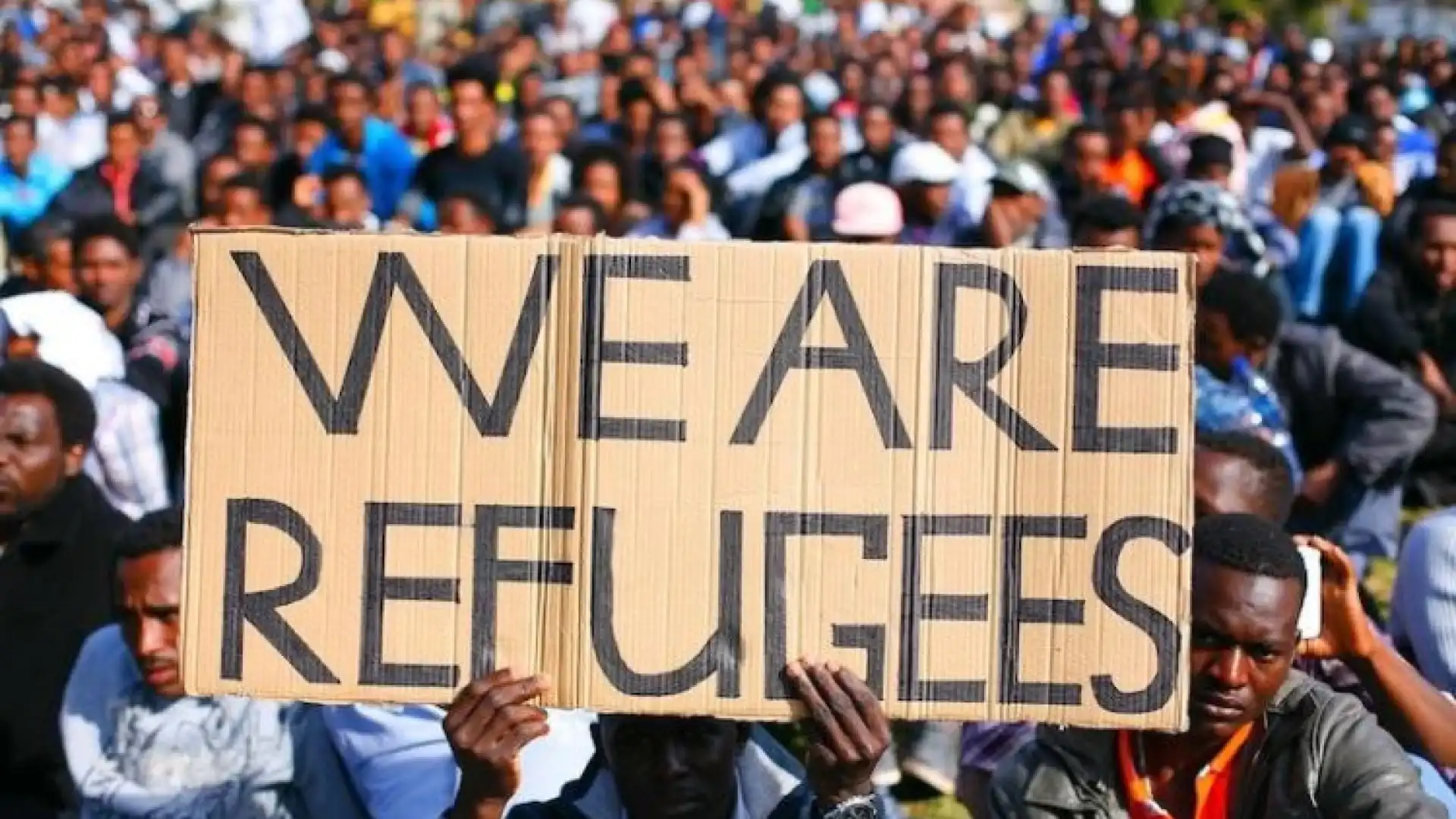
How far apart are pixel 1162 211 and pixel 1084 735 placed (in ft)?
16.8

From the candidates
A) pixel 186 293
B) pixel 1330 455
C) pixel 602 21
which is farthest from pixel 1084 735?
pixel 602 21

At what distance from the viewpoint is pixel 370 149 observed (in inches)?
532

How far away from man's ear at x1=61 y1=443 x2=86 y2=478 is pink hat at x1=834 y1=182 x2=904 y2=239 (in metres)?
3.67

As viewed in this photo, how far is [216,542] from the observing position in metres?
3.79

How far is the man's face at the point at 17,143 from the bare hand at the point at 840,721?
11.0m

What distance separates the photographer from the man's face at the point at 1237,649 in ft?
13.0

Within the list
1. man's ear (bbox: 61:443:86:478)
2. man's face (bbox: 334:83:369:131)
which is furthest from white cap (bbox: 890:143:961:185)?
man's ear (bbox: 61:443:86:478)

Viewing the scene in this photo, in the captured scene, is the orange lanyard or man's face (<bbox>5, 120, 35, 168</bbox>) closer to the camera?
the orange lanyard

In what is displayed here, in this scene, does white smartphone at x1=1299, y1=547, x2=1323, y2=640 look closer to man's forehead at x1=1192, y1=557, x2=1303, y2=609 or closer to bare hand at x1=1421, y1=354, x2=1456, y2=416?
man's forehead at x1=1192, y1=557, x2=1303, y2=609

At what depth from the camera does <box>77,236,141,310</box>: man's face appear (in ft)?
28.2

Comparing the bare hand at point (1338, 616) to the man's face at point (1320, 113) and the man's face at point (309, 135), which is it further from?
the man's face at point (1320, 113)

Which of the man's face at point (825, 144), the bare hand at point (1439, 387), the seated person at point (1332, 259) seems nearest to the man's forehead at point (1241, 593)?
the bare hand at point (1439, 387)

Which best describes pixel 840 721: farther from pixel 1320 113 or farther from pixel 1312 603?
pixel 1320 113

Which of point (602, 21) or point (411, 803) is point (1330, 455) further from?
point (602, 21)
